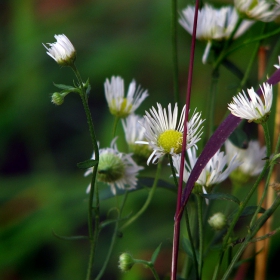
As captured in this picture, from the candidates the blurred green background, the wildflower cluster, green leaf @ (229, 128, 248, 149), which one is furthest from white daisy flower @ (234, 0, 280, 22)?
the blurred green background

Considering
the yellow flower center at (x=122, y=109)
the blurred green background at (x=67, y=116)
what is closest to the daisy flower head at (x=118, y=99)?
the yellow flower center at (x=122, y=109)

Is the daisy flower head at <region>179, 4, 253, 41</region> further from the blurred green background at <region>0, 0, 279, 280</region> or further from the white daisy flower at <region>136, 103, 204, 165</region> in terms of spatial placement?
the blurred green background at <region>0, 0, 279, 280</region>

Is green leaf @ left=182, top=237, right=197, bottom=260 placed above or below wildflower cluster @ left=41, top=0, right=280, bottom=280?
below

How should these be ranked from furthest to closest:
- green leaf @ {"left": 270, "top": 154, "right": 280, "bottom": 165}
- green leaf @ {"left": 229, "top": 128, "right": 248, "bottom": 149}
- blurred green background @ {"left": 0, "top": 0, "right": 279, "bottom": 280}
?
blurred green background @ {"left": 0, "top": 0, "right": 279, "bottom": 280} → green leaf @ {"left": 229, "top": 128, "right": 248, "bottom": 149} → green leaf @ {"left": 270, "top": 154, "right": 280, "bottom": 165}

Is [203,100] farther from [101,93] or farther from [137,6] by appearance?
[137,6]

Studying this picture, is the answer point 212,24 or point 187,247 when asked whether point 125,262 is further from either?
point 212,24

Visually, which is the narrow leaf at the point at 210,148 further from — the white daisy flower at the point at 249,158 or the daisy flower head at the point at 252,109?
the white daisy flower at the point at 249,158
